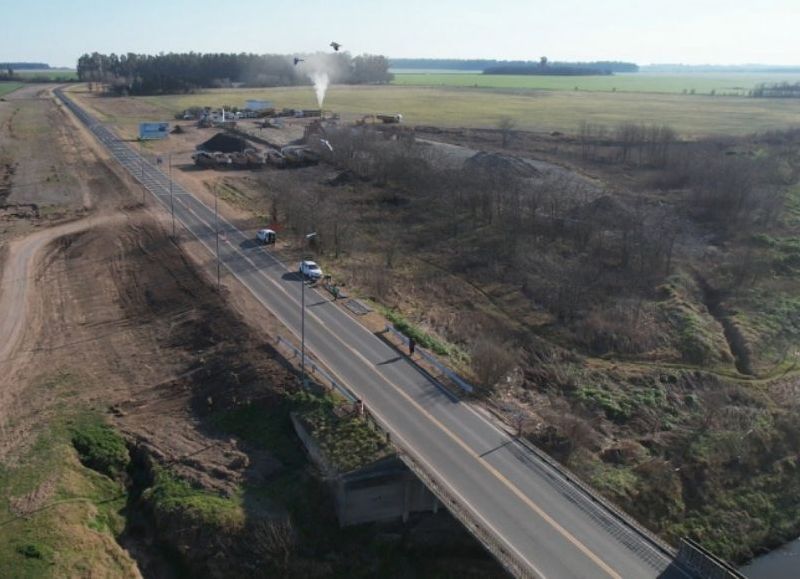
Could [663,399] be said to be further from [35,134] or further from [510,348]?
[35,134]

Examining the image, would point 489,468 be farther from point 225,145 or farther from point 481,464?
point 225,145

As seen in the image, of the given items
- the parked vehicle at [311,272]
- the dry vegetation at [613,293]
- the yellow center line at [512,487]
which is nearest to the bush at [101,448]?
the yellow center line at [512,487]

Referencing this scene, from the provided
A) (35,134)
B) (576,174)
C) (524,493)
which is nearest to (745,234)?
(576,174)

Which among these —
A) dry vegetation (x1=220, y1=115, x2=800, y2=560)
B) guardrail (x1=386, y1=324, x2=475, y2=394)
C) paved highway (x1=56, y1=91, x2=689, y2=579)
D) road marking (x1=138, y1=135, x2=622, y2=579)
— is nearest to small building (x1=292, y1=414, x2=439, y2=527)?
paved highway (x1=56, y1=91, x2=689, y2=579)

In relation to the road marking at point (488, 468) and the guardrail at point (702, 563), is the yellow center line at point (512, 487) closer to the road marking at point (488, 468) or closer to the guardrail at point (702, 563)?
the road marking at point (488, 468)

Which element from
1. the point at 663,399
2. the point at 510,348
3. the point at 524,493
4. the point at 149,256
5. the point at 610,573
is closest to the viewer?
the point at 610,573

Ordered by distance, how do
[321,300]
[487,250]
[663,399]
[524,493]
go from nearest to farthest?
[524,493] → [663,399] → [321,300] → [487,250]

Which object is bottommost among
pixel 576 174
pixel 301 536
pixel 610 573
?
pixel 301 536
